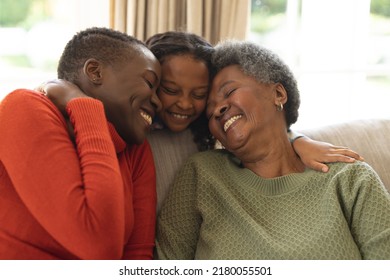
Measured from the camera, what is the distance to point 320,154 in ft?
5.17

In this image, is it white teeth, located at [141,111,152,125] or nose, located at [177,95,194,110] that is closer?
white teeth, located at [141,111,152,125]

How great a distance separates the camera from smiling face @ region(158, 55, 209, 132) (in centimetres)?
159

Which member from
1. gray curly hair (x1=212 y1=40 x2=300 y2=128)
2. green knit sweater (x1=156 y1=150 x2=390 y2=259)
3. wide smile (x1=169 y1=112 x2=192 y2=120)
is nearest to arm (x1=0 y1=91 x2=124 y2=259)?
green knit sweater (x1=156 y1=150 x2=390 y2=259)

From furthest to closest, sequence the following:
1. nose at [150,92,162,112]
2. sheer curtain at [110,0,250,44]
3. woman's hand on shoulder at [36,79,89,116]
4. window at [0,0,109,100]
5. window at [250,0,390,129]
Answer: window at [250,0,390,129] < window at [0,0,109,100] < sheer curtain at [110,0,250,44] < nose at [150,92,162,112] < woman's hand on shoulder at [36,79,89,116]

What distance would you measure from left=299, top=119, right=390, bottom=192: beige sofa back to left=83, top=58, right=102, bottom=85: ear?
2.70 feet

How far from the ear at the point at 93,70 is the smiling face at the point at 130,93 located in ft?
0.04

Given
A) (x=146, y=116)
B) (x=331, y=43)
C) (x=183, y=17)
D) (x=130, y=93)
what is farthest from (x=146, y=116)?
(x=331, y=43)

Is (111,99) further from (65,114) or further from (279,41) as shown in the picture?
(279,41)

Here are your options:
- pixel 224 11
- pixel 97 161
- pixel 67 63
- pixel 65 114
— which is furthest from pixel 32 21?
pixel 97 161

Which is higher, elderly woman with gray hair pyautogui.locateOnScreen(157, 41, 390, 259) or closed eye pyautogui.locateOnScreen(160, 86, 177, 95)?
closed eye pyautogui.locateOnScreen(160, 86, 177, 95)

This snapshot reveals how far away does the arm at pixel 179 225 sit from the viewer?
1.53 metres

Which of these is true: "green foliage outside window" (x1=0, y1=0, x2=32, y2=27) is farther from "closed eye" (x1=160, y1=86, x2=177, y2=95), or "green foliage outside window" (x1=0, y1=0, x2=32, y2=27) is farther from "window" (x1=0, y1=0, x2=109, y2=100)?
"closed eye" (x1=160, y1=86, x2=177, y2=95)

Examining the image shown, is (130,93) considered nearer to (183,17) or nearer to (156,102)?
(156,102)

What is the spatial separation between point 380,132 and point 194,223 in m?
0.83
